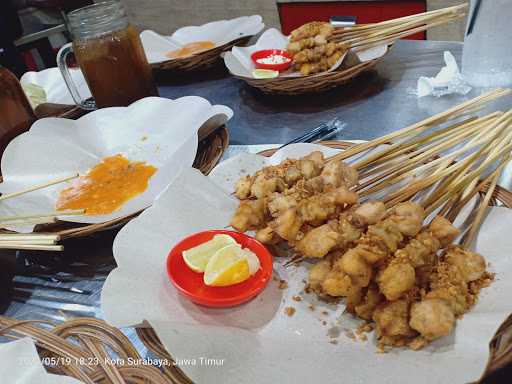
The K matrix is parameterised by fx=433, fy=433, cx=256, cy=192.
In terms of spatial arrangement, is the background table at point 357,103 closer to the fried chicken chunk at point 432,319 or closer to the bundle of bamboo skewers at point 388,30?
the bundle of bamboo skewers at point 388,30

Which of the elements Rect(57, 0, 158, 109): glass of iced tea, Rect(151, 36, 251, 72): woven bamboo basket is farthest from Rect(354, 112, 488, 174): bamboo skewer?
Rect(151, 36, 251, 72): woven bamboo basket

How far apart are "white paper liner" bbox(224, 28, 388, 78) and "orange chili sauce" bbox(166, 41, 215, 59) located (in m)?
0.37

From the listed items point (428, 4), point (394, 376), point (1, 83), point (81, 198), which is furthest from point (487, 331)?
point (428, 4)

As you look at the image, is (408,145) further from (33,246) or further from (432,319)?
(33,246)

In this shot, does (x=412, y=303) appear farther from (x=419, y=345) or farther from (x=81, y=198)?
(x=81, y=198)

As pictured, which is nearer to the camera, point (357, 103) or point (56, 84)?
point (357, 103)

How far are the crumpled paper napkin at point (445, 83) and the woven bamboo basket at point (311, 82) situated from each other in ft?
1.05

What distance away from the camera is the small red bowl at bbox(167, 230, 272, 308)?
1.31 m

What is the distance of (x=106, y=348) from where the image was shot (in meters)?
1.26

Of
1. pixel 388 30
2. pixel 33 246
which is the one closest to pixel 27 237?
pixel 33 246

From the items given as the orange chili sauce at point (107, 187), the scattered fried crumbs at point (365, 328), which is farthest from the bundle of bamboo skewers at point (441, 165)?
the orange chili sauce at point (107, 187)

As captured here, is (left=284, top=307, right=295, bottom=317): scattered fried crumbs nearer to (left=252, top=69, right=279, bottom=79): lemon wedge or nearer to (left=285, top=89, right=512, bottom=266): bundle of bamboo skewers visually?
(left=285, top=89, right=512, bottom=266): bundle of bamboo skewers

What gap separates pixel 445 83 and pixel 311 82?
70 centimetres

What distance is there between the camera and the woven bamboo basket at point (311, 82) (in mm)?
2395
